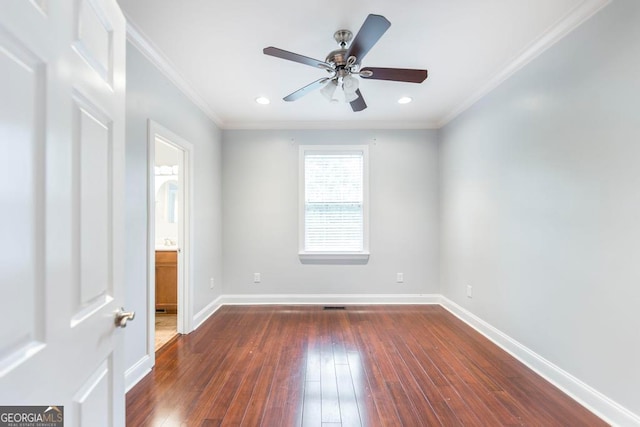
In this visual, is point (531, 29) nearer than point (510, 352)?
Yes

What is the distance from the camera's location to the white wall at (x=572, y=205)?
1613 mm

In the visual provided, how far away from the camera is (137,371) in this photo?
211 cm

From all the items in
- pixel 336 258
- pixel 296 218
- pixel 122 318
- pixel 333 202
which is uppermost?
pixel 333 202

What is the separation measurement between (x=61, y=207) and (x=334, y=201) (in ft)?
11.2

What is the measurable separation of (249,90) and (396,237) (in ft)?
9.06

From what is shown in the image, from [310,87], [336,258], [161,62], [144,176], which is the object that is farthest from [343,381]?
[161,62]

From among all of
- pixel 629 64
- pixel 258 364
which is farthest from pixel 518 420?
pixel 629 64

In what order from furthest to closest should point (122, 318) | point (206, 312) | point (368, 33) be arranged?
point (206, 312)
point (368, 33)
point (122, 318)

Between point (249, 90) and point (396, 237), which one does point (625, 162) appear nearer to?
point (396, 237)

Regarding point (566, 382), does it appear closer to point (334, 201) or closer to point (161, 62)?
point (334, 201)

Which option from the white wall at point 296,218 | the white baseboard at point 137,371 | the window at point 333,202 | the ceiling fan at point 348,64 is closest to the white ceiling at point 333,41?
the ceiling fan at point 348,64

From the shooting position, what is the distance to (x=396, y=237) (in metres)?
4.01

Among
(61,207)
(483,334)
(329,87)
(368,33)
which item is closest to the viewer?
(61,207)

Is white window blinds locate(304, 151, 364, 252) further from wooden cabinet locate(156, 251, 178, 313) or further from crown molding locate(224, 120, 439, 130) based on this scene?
wooden cabinet locate(156, 251, 178, 313)
